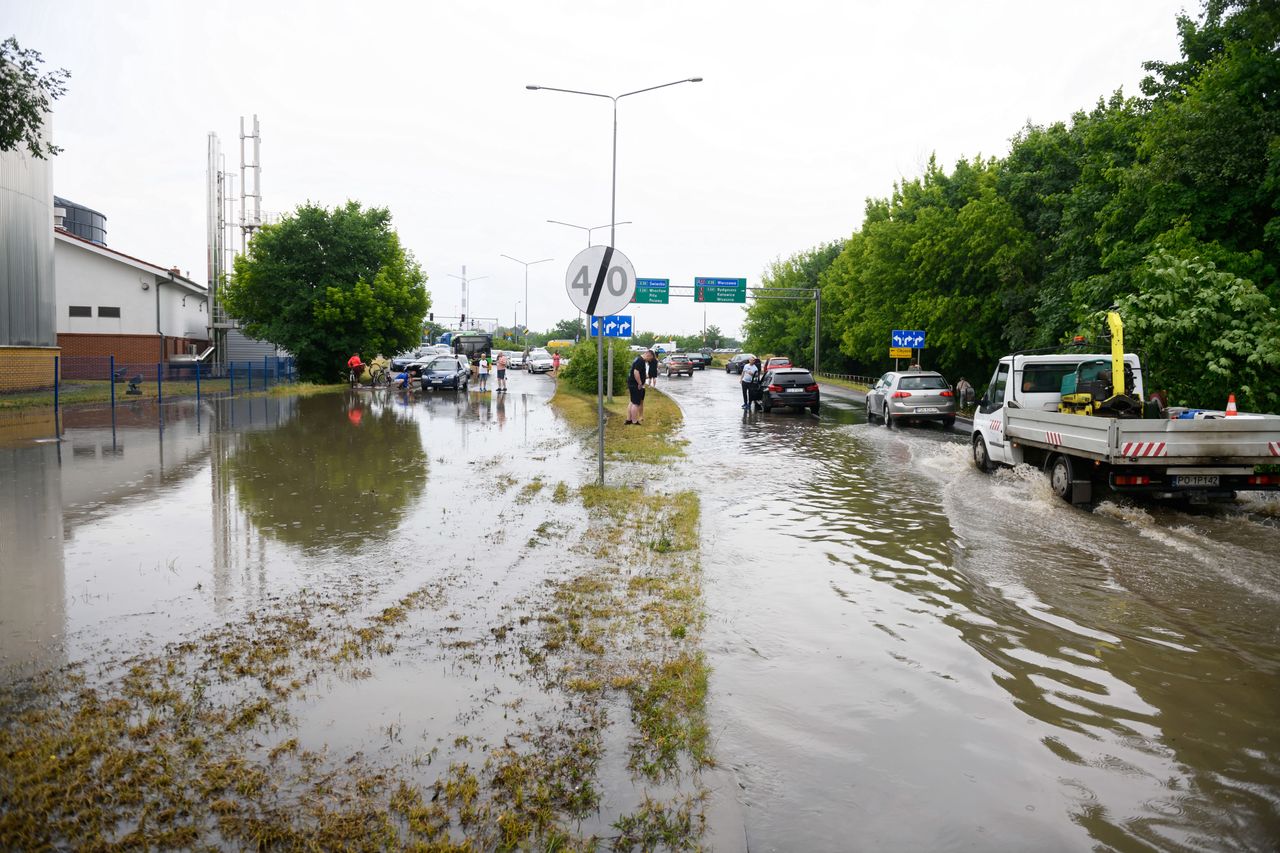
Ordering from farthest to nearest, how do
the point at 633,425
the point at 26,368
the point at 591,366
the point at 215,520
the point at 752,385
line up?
the point at 591,366
the point at 26,368
the point at 752,385
the point at 633,425
the point at 215,520

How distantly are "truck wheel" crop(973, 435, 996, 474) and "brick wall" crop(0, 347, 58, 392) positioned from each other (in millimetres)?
28138

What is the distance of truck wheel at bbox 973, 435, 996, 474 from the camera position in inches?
615

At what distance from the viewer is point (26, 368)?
100ft

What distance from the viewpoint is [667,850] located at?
3.49 metres

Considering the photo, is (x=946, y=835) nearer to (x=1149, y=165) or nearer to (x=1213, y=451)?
(x=1213, y=451)

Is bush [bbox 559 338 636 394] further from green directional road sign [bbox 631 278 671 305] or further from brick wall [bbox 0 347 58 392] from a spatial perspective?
green directional road sign [bbox 631 278 671 305]

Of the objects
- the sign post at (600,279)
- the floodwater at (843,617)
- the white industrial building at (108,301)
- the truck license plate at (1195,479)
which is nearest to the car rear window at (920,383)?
the floodwater at (843,617)

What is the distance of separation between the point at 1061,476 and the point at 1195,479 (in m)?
1.68

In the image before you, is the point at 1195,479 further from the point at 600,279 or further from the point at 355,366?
the point at 355,366

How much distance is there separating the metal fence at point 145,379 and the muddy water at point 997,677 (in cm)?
2301

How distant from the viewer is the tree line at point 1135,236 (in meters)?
17.2

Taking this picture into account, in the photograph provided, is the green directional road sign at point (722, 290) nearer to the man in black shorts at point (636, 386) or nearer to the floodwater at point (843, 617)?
the man in black shorts at point (636, 386)

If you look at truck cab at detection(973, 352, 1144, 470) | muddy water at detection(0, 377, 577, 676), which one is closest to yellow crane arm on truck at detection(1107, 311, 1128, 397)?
truck cab at detection(973, 352, 1144, 470)

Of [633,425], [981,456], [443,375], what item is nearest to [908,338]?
[443,375]
